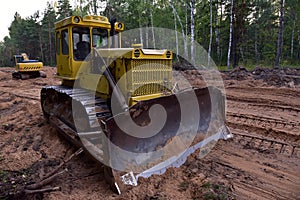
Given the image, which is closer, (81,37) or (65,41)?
(81,37)

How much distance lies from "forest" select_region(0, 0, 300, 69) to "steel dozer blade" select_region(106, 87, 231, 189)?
63.0 ft

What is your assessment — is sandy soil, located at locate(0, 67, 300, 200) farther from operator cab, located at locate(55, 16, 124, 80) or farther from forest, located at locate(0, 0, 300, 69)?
forest, located at locate(0, 0, 300, 69)

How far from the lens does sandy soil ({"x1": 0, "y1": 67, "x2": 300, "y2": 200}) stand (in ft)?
10.4

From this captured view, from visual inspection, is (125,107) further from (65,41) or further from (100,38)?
(65,41)

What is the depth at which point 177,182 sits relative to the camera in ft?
11.0

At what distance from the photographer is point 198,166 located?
3789mm

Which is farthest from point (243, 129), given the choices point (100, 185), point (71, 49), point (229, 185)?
point (71, 49)

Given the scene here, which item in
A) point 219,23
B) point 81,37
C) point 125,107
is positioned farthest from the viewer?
point 219,23

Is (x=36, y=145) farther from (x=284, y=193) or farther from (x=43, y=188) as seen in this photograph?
(x=284, y=193)

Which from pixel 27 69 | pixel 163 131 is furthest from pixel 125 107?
pixel 27 69

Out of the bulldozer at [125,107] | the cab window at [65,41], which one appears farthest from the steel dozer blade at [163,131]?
the cab window at [65,41]

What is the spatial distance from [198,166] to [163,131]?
76 cm

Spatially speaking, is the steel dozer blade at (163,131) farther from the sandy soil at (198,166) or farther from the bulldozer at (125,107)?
the sandy soil at (198,166)

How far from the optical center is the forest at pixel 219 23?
24984 millimetres
